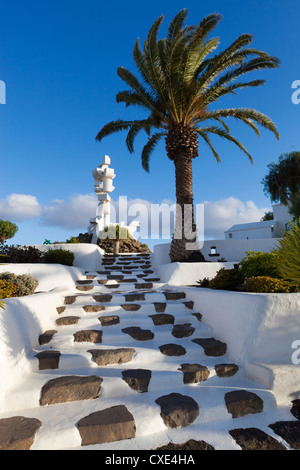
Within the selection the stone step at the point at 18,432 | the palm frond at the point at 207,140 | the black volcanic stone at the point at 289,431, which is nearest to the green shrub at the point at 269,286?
the black volcanic stone at the point at 289,431

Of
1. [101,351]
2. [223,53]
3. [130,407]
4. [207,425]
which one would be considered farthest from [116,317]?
[223,53]

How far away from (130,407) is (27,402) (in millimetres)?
1071

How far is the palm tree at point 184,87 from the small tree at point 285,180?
13546 mm

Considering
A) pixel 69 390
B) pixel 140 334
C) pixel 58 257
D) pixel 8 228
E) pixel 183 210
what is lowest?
pixel 69 390

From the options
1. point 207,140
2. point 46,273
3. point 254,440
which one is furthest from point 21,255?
point 207,140

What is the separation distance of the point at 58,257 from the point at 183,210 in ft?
14.9

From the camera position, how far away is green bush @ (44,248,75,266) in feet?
26.4

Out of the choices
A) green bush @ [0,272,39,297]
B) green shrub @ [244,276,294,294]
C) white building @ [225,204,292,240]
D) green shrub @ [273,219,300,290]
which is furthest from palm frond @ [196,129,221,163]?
white building @ [225,204,292,240]

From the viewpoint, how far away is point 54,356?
317cm

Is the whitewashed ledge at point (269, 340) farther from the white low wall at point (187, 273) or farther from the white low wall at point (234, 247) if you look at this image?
the white low wall at point (234, 247)

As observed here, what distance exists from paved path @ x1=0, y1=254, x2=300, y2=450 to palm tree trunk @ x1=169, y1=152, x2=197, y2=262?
4529 mm

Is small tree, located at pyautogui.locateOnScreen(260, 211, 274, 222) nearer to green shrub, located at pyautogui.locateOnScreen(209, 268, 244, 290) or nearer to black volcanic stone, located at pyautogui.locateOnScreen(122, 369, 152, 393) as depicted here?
green shrub, located at pyautogui.locateOnScreen(209, 268, 244, 290)

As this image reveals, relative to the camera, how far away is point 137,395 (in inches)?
107

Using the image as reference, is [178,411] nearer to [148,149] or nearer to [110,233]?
[148,149]
